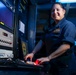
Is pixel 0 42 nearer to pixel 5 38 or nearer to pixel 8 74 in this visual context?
pixel 5 38

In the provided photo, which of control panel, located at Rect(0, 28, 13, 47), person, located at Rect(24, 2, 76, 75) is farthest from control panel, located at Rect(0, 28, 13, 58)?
person, located at Rect(24, 2, 76, 75)

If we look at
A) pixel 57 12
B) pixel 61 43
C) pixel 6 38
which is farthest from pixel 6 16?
pixel 61 43

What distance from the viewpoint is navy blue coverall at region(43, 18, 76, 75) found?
1.68 metres

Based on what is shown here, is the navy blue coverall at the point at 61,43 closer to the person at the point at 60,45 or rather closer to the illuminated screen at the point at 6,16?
the person at the point at 60,45

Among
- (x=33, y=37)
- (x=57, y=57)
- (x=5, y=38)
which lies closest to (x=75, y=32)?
(x=57, y=57)

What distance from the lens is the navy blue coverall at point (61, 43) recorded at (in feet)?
5.52

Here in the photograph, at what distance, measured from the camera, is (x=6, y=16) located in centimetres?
204

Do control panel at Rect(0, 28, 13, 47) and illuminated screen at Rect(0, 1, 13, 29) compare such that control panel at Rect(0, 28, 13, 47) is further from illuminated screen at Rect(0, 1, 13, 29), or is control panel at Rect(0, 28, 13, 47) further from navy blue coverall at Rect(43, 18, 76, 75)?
navy blue coverall at Rect(43, 18, 76, 75)

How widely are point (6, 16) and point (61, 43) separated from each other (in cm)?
60

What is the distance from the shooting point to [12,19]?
2.20m

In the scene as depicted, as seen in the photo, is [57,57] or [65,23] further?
[65,23]

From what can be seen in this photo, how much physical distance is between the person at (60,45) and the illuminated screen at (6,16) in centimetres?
38

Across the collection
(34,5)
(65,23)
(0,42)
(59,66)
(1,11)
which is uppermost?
(34,5)

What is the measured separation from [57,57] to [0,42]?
1.64 feet
